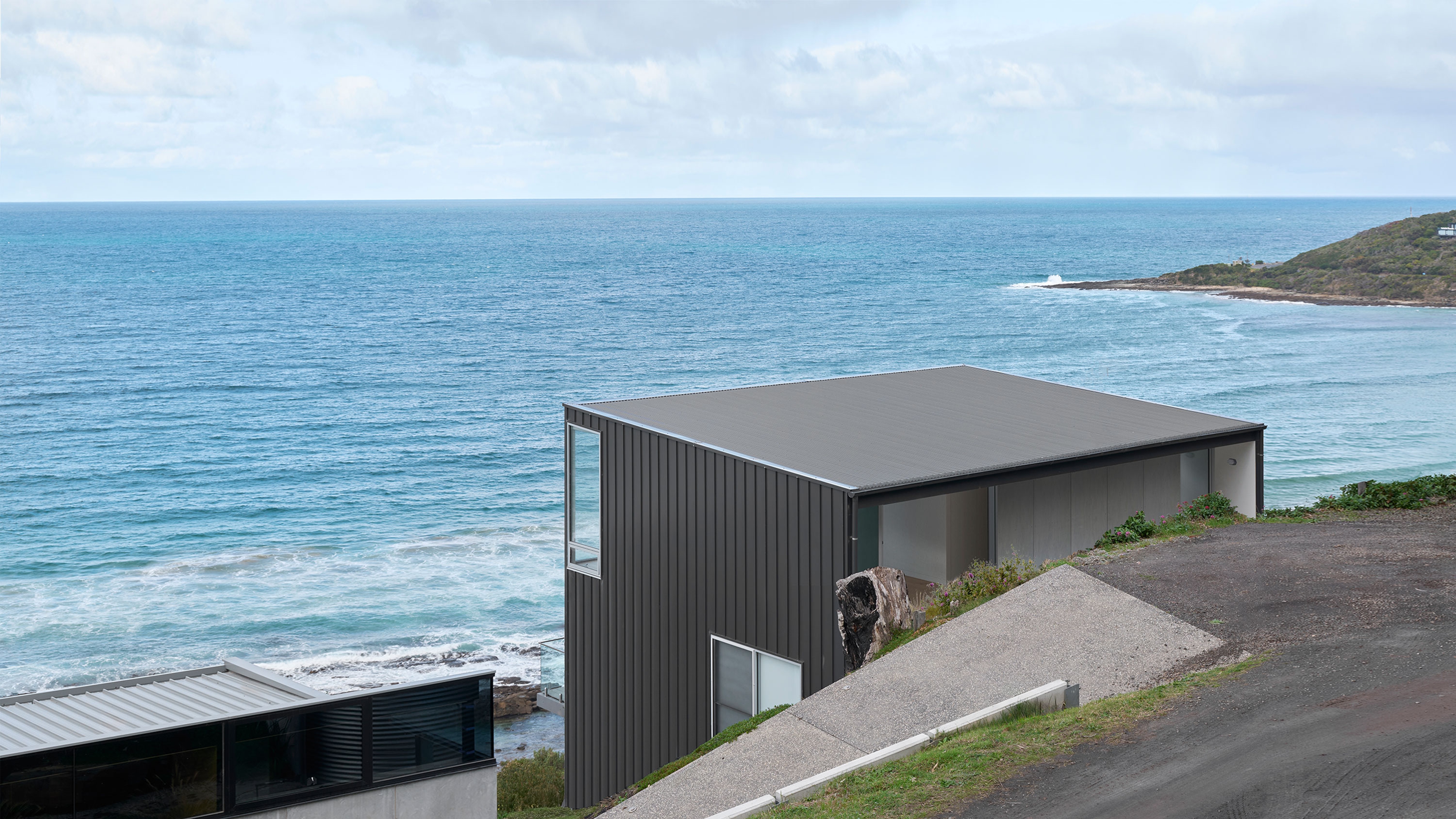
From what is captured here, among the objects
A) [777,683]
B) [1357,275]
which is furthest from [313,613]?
[1357,275]

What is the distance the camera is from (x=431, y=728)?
11.5m

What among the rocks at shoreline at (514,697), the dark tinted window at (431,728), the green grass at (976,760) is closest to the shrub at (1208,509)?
the green grass at (976,760)

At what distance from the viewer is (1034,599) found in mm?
13008

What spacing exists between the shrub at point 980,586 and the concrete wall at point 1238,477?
12.4 ft

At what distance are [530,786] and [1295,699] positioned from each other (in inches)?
522

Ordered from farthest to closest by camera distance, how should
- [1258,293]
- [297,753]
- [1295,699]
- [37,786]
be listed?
[1258,293] < [297,753] < [1295,699] < [37,786]

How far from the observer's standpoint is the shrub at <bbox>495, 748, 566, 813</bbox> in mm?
19375

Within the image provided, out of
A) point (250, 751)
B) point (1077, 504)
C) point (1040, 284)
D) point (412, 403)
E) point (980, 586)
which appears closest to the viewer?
point (250, 751)

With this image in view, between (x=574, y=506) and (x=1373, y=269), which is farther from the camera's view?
(x=1373, y=269)

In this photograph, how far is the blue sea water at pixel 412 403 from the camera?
1268 inches

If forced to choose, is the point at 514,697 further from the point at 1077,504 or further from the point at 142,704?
the point at 142,704

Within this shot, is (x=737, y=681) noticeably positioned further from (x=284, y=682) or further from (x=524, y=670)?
(x=524, y=670)

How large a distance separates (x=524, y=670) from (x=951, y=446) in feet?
54.1

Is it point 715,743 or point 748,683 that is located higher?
point 748,683
